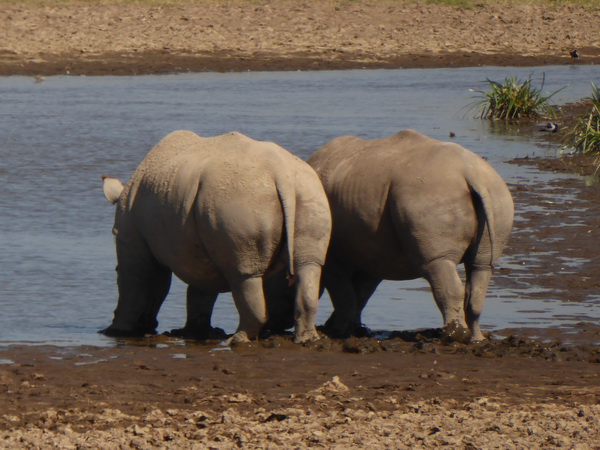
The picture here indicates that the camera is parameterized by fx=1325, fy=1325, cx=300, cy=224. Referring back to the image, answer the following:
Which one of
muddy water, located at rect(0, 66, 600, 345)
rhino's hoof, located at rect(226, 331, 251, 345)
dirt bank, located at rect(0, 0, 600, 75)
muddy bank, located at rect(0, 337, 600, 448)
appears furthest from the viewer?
dirt bank, located at rect(0, 0, 600, 75)

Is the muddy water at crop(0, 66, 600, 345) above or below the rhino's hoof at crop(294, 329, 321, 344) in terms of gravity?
below

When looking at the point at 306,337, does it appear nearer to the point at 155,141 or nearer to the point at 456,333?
the point at 456,333

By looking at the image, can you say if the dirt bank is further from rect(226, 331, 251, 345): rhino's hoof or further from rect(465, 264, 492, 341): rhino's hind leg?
rect(465, 264, 492, 341): rhino's hind leg

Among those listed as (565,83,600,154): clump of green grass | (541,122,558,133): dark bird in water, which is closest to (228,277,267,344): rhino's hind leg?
(565,83,600,154): clump of green grass

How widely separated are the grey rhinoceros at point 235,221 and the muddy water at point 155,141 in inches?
34.5

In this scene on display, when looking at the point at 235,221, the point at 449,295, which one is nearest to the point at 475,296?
the point at 449,295

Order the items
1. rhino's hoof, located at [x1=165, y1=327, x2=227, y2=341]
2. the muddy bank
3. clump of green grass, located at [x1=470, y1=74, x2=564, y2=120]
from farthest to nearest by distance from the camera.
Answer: clump of green grass, located at [x1=470, y1=74, x2=564, y2=120] → rhino's hoof, located at [x1=165, y1=327, x2=227, y2=341] → the muddy bank

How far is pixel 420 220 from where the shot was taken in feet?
27.5

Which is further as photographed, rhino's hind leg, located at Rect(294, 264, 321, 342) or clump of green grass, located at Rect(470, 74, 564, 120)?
clump of green grass, located at Rect(470, 74, 564, 120)

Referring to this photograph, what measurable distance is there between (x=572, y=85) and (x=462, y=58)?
473 cm

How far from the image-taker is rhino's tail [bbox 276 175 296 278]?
8156mm

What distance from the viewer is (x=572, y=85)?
96.7 feet

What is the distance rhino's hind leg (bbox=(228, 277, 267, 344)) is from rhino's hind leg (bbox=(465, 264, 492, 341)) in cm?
134

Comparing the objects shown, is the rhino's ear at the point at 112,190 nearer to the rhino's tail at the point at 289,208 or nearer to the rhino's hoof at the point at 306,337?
the rhino's tail at the point at 289,208
